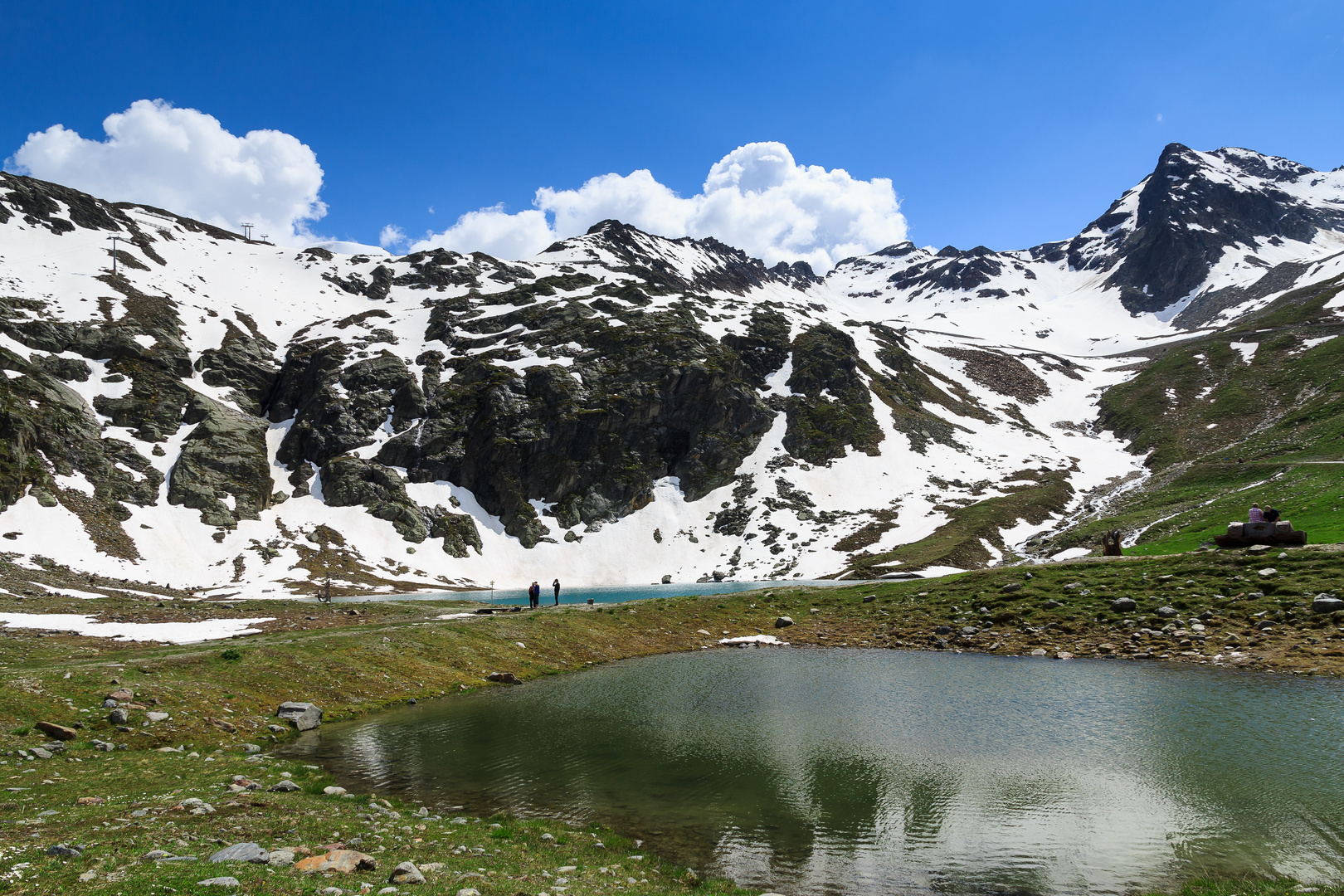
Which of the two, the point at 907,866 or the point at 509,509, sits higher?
the point at 509,509

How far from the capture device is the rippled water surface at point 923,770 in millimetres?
13094

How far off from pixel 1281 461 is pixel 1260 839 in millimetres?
98594

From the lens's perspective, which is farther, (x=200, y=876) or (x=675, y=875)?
(x=675, y=875)

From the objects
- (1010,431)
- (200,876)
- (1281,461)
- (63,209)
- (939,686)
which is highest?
(63,209)

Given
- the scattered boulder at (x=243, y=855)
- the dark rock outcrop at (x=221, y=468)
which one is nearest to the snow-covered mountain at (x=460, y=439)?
the dark rock outcrop at (x=221, y=468)

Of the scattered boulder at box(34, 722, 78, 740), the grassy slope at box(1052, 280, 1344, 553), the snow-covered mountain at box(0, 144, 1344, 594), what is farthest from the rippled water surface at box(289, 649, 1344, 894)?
the snow-covered mountain at box(0, 144, 1344, 594)

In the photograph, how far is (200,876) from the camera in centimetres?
943

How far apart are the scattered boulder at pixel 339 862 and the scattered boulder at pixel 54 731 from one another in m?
14.4


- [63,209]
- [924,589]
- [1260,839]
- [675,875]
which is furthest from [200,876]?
[63,209]

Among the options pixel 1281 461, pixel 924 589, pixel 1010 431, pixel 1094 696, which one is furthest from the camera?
pixel 1010 431

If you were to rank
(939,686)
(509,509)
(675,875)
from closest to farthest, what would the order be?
(675,875) < (939,686) < (509,509)

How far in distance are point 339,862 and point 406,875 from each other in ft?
4.60

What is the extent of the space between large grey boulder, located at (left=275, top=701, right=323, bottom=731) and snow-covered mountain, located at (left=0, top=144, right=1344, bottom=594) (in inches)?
2591

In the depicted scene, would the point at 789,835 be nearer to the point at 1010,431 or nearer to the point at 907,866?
the point at 907,866
